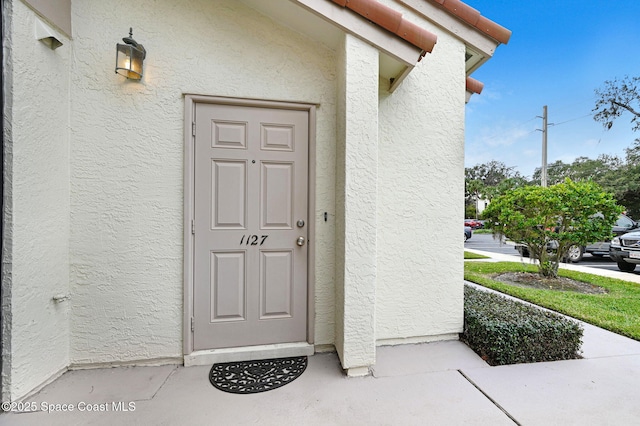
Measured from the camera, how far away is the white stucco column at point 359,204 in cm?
236

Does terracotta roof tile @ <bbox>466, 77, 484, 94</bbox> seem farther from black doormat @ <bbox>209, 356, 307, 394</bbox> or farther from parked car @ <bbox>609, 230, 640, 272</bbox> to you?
parked car @ <bbox>609, 230, 640, 272</bbox>

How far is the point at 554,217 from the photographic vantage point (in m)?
5.60

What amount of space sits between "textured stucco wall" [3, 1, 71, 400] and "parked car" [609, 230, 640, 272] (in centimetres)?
1165

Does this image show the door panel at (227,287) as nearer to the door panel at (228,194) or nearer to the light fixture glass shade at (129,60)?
the door panel at (228,194)

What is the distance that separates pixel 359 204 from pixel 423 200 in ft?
3.36

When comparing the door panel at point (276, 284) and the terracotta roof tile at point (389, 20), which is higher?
the terracotta roof tile at point (389, 20)

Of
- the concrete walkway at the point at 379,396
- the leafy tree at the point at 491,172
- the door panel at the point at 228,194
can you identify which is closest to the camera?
the concrete walkway at the point at 379,396

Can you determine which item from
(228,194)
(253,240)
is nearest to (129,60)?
(228,194)

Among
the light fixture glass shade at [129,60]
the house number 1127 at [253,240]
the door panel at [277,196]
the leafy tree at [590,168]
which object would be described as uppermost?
the leafy tree at [590,168]

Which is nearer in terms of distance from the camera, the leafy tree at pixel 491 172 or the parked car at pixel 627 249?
the parked car at pixel 627 249

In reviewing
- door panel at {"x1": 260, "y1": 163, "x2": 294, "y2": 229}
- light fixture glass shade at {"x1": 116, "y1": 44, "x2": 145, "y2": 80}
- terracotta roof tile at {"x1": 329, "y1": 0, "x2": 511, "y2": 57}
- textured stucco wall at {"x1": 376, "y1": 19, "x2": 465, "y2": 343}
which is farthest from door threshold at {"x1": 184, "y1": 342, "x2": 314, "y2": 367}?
terracotta roof tile at {"x1": 329, "y1": 0, "x2": 511, "y2": 57}

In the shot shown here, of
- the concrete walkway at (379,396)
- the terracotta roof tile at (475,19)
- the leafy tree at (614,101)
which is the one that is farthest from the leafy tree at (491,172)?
the concrete walkway at (379,396)

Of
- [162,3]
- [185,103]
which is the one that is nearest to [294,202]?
[185,103]

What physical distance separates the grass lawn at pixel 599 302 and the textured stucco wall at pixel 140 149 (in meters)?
5.15
